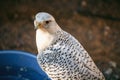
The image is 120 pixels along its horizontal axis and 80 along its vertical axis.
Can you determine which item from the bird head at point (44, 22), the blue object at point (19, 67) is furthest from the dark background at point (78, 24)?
the bird head at point (44, 22)

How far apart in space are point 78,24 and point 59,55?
145 centimetres

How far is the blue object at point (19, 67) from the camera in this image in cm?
250

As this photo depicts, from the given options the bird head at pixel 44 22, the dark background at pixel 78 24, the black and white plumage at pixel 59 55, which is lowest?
the black and white plumage at pixel 59 55

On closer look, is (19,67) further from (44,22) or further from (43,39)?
(44,22)

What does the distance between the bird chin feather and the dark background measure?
1031 millimetres

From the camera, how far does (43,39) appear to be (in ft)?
7.24

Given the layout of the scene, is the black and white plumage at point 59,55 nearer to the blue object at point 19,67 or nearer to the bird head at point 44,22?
the bird head at point 44,22

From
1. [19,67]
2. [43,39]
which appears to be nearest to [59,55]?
[43,39]

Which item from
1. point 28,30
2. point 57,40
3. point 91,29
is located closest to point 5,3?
point 28,30

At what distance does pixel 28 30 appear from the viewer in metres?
3.49

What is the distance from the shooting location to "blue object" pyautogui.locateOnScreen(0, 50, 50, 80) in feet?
8.19

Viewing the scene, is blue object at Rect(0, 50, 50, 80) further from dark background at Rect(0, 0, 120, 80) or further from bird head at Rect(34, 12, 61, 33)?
dark background at Rect(0, 0, 120, 80)

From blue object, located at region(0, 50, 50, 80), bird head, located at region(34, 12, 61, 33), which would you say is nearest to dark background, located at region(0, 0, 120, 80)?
blue object, located at region(0, 50, 50, 80)

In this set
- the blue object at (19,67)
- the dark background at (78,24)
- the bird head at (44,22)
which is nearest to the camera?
the bird head at (44,22)
